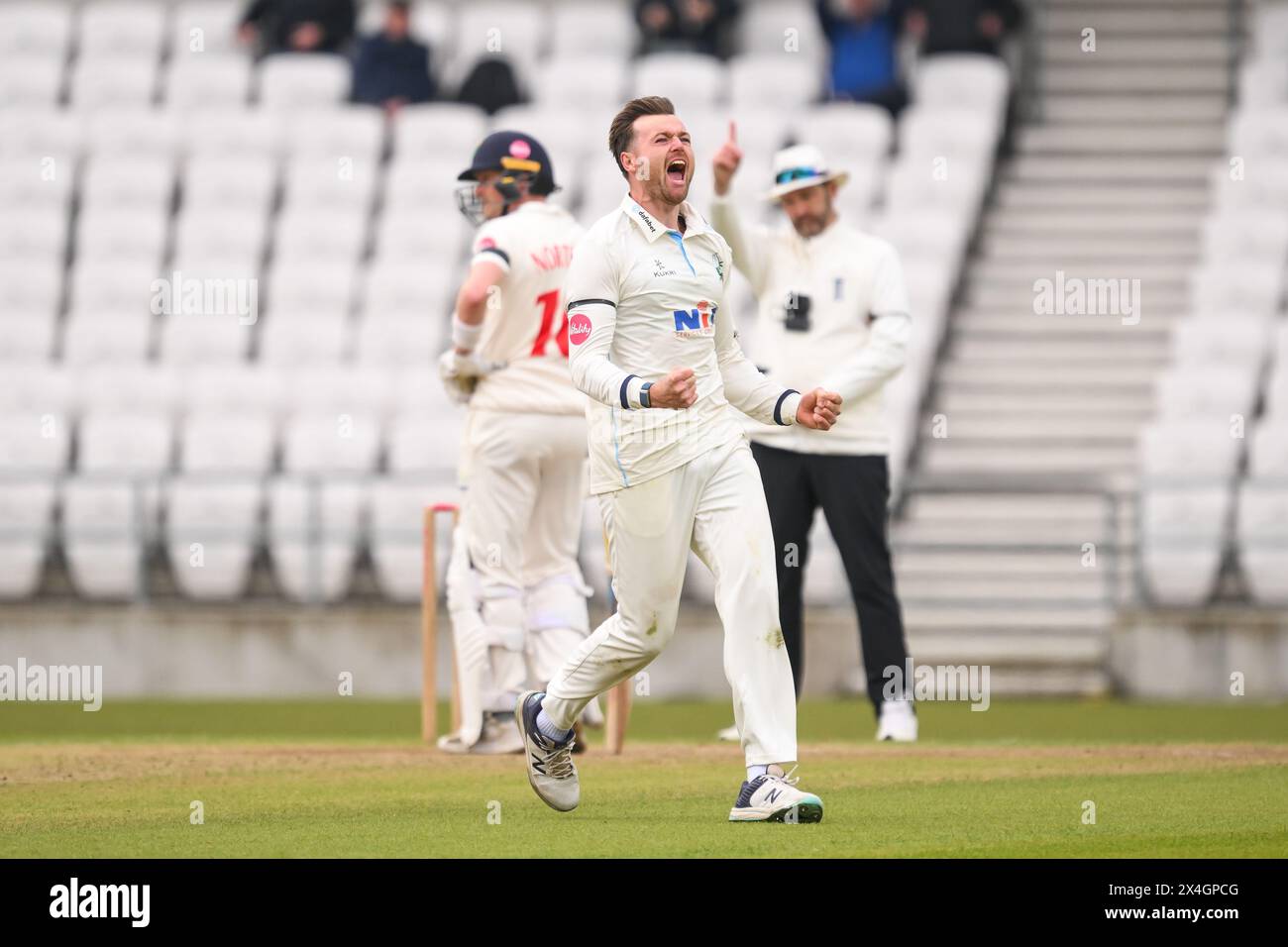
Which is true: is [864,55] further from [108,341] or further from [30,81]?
[30,81]

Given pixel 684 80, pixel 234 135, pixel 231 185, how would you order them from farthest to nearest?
pixel 234 135 → pixel 684 80 → pixel 231 185

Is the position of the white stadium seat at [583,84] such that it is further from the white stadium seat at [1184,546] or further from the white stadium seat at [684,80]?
the white stadium seat at [1184,546]

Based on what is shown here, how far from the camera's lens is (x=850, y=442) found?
400 inches

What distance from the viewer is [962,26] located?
17.2 metres

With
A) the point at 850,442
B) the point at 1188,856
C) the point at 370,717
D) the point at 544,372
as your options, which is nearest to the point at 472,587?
the point at 544,372

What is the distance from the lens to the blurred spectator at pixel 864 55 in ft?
55.9

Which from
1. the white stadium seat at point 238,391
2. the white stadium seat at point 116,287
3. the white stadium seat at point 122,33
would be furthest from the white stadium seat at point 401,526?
the white stadium seat at point 122,33

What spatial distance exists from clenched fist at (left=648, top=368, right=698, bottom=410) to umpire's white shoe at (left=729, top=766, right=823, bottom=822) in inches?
50.2

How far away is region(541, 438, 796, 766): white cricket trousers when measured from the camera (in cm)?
719

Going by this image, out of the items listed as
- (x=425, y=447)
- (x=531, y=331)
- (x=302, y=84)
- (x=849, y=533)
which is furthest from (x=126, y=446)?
(x=849, y=533)

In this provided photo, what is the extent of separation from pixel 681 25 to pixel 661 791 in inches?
418

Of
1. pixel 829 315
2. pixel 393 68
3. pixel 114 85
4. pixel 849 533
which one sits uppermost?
pixel 393 68

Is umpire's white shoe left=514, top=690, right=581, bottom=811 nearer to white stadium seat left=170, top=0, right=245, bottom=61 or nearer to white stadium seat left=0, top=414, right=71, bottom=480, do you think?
white stadium seat left=0, top=414, right=71, bottom=480
